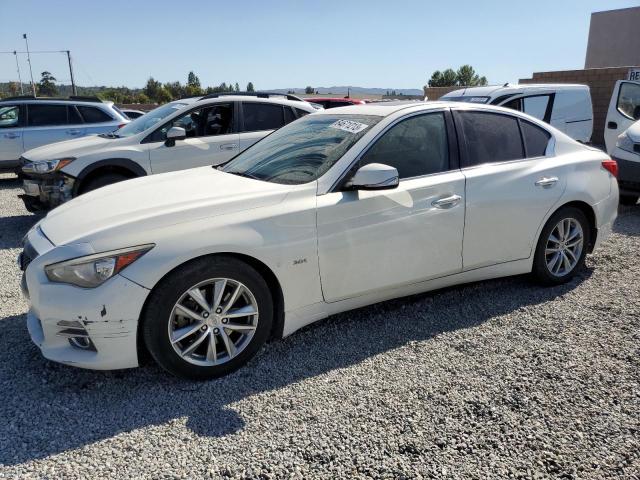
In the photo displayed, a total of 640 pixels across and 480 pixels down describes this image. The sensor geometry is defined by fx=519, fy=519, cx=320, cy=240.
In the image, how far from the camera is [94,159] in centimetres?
650

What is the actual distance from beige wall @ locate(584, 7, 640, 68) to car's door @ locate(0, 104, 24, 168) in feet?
113

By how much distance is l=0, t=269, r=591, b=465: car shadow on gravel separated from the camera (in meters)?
2.67

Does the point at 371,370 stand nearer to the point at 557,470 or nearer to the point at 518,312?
the point at 557,470

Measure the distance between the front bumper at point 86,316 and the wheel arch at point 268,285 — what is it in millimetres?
49

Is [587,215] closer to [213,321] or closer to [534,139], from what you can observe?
[534,139]

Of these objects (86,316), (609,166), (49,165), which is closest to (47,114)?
(49,165)

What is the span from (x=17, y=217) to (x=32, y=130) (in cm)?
344

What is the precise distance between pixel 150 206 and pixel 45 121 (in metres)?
8.79

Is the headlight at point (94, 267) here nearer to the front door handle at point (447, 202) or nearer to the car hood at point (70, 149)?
the front door handle at point (447, 202)

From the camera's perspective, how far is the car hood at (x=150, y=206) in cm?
295

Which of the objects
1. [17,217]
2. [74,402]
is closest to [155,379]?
[74,402]

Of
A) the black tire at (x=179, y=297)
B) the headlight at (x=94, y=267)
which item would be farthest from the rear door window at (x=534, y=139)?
the headlight at (x=94, y=267)

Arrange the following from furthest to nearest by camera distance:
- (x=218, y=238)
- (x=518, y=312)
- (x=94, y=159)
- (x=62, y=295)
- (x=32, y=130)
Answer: (x=32, y=130)
(x=94, y=159)
(x=518, y=312)
(x=218, y=238)
(x=62, y=295)

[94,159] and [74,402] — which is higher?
[94,159]
